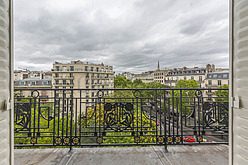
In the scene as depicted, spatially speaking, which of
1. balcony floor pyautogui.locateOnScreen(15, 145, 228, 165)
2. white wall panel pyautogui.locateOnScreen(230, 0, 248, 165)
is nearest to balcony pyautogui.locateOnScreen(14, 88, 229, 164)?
balcony floor pyautogui.locateOnScreen(15, 145, 228, 165)

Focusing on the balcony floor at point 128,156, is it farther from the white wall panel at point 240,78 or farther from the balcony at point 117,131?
the white wall panel at point 240,78

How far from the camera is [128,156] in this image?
1694 mm

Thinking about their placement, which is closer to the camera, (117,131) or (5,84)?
(5,84)

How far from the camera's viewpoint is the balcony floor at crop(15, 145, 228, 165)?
1.58 metres

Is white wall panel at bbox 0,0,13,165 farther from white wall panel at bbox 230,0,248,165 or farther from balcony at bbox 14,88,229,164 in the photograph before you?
white wall panel at bbox 230,0,248,165

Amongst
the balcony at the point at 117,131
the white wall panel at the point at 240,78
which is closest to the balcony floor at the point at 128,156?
the balcony at the point at 117,131

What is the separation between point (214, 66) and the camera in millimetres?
26391

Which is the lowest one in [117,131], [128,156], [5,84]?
[128,156]

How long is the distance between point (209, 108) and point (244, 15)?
173 centimetres

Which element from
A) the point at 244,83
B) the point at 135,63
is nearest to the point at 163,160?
the point at 244,83

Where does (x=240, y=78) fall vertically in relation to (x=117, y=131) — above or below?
above

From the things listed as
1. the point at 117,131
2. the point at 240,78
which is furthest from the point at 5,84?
the point at 117,131

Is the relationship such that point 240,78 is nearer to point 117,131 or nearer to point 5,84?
point 5,84

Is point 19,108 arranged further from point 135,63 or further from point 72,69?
point 135,63
